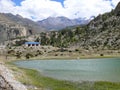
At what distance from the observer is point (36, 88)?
166 ft

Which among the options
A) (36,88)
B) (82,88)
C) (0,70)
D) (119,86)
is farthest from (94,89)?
(0,70)

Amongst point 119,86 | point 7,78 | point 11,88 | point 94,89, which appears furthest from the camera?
point 119,86

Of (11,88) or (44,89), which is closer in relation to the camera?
(11,88)

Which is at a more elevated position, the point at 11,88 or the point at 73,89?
the point at 11,88

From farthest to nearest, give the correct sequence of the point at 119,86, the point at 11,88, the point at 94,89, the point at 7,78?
the point at 119,86, the point at 94,89, the point at 7,78, the point at 11,88

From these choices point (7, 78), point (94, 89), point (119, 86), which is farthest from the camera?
point (119, 86)

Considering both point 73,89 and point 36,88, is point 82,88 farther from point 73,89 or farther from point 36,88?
point 36,88

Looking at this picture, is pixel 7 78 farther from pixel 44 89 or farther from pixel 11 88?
pixel 44 89

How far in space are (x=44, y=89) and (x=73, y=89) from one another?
484 cm

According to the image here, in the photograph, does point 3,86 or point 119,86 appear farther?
point 119,86

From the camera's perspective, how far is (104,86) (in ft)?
178

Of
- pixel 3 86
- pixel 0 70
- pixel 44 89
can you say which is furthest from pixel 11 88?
pixel 44 89

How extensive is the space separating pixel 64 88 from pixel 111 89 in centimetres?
801

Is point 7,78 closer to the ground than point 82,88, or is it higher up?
higher up
